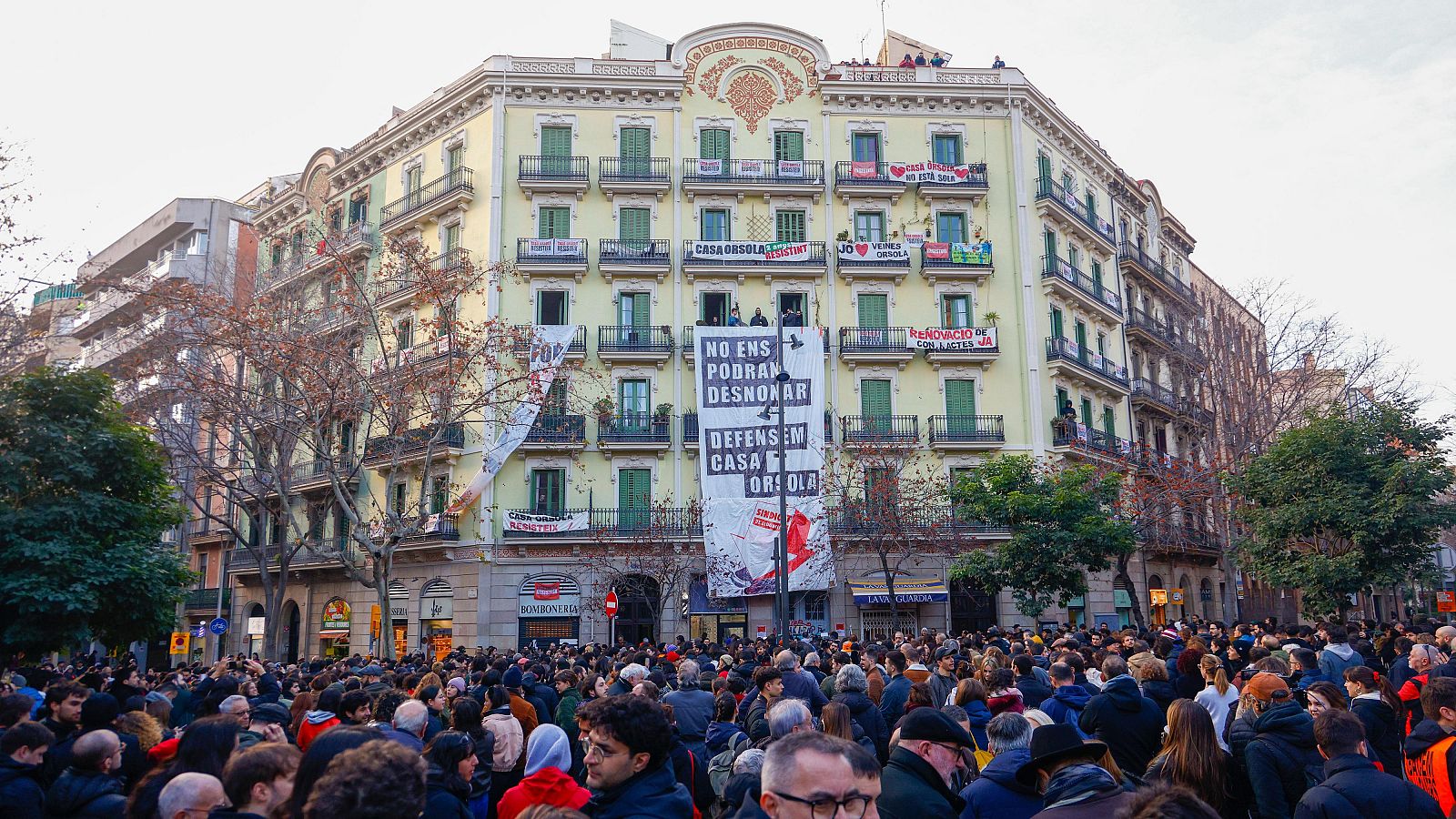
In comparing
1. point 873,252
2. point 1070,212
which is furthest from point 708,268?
point 1070,212

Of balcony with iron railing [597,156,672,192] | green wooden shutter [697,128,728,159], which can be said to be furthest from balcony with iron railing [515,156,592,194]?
green wooden shutter [697,128,728,159]

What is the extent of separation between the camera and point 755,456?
32.2 m

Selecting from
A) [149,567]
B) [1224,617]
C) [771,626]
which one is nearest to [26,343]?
[149,567]

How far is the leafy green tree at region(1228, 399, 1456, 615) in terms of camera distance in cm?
2538

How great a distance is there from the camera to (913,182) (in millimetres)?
37938

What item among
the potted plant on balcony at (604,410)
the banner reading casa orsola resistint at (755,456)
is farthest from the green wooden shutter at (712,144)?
the potted plant on balcony at (604,410)

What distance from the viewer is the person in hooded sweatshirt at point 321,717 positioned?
8.55 m

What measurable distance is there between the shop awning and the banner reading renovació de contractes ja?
456 inches

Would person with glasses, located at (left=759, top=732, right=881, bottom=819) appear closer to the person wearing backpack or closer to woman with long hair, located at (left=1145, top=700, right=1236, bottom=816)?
woman with long hair, located at (left=1145, top=700, right=1236, bottom=816)

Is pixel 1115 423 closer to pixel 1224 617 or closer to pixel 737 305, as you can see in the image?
pixel 1224 617

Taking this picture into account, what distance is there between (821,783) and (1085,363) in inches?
1529

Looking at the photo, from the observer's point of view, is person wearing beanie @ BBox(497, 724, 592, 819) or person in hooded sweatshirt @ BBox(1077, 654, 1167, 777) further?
person in hooded sweatshirt @ BBox(1077, 654, 1167, 777)

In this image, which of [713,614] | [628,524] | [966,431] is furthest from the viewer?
[966,431]

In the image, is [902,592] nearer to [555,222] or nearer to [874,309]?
[874,309]
